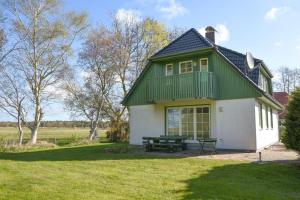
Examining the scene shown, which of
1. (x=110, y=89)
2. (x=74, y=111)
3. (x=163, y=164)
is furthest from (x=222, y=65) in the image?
(x=74, y=111)

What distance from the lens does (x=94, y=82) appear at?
96.9ft

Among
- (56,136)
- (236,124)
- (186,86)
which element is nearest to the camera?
(236,124)

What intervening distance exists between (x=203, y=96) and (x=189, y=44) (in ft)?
11.9

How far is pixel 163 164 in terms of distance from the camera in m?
11.5

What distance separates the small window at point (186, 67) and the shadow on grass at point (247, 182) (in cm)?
813

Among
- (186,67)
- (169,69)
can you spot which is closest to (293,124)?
(186,67)

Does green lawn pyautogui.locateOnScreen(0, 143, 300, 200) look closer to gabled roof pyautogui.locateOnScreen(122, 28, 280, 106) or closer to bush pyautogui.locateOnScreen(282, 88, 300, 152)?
bush pyautogui.locateOnScreen(282, 88, 300, 152)

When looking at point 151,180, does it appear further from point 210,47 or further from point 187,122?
point 210,47

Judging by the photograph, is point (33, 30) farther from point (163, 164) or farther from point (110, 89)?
point (163, 164)

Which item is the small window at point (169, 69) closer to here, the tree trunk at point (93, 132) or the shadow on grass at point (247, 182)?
the shadow on grass at point (247, 182)

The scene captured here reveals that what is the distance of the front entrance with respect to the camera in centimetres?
1750

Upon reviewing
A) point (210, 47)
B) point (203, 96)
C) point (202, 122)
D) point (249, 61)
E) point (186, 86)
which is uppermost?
point (210, 47)

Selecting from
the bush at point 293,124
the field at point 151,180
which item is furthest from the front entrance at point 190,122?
A: the bush at point 293,124

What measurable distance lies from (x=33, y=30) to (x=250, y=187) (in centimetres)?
2173
